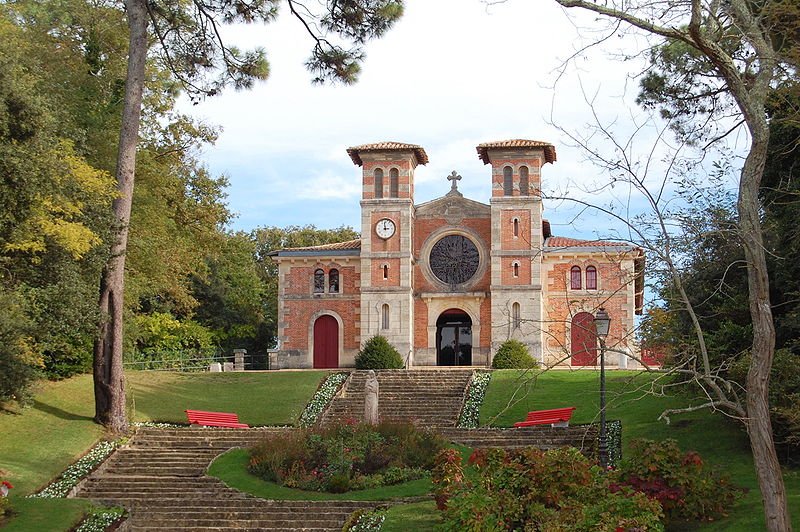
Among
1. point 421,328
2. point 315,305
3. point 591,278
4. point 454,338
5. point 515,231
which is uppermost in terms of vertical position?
point 515,231

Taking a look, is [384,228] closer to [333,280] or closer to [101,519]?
[333,280]

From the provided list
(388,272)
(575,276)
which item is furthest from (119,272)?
(575,276)

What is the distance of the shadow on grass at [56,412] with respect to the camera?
2611 centimetres

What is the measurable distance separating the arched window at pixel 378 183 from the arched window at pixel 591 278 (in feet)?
31.1

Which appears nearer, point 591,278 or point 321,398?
point 321,398

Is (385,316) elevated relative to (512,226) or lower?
lower

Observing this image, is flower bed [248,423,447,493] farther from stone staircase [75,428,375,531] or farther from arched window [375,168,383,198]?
arched window [375,168,383,198]

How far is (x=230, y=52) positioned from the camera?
25.1m

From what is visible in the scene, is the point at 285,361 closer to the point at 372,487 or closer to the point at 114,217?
the point at 114,217

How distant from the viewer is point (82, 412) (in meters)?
27.0

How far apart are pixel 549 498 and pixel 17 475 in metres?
12.7

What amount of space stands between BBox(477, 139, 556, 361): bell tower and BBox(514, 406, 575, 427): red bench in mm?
11943

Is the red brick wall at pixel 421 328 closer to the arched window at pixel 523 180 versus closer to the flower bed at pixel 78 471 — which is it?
the arched window at pixel 523 180

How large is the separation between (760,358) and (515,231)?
29782 mm
